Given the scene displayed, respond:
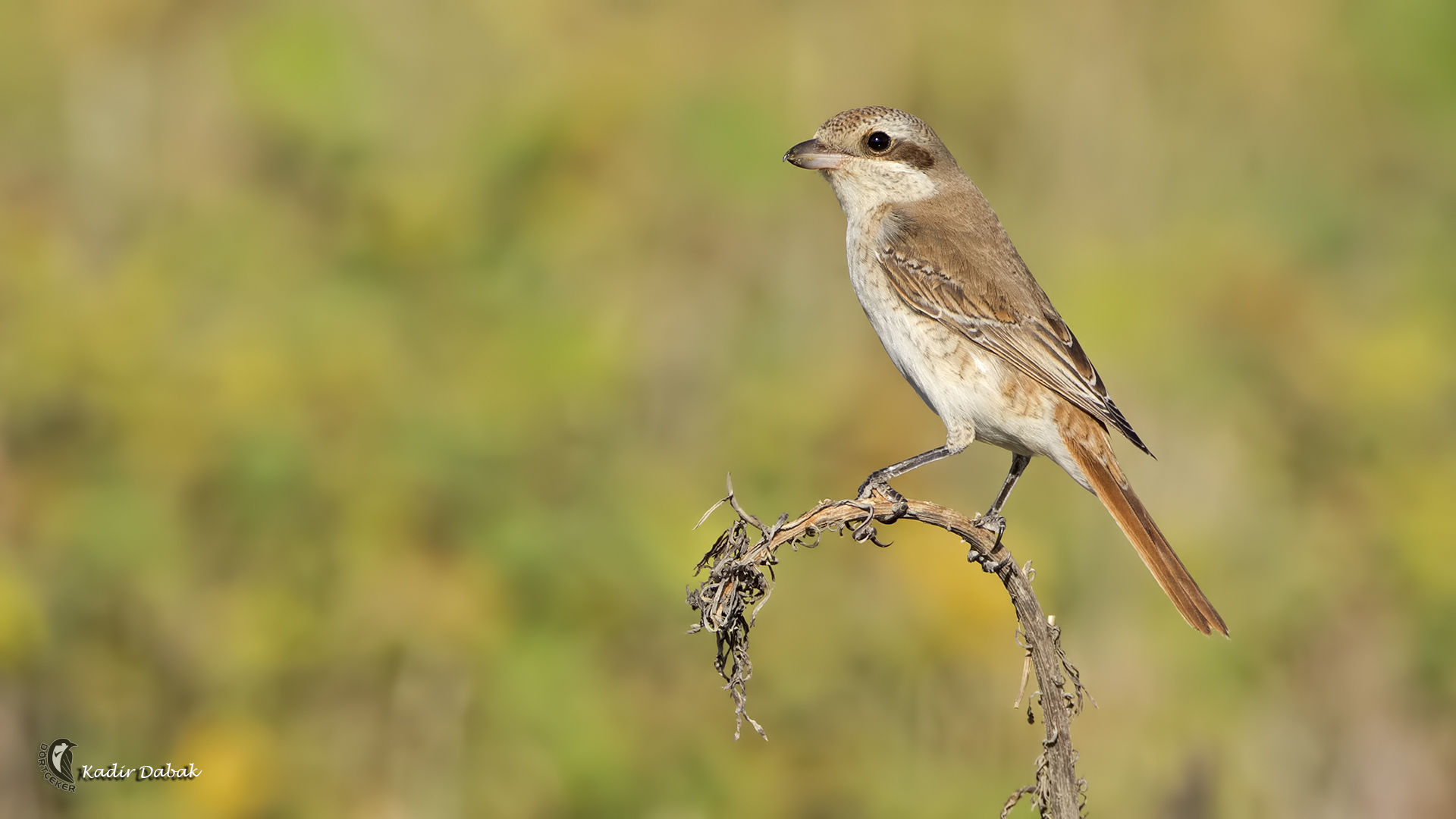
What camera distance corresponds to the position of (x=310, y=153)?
6.46 m

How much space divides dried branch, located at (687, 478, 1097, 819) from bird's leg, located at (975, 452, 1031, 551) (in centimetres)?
10

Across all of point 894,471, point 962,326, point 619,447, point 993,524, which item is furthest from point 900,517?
point 619,447

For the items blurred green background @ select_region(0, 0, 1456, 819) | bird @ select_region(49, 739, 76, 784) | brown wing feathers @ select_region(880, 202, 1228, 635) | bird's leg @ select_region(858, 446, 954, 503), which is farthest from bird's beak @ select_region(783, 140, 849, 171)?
bird @ select_region(49, 739, 76, 784)

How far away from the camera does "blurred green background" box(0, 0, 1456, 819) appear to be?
483 centimetres

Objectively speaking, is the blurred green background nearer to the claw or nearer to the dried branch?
the claw

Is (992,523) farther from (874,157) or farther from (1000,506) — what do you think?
(874,157)

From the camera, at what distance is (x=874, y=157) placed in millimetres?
4879

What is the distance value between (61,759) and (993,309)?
10.2 feet

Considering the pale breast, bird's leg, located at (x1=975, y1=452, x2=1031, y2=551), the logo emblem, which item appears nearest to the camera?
bird's leg, located at (x1=975, y1=452, x2=1031, y2=551)

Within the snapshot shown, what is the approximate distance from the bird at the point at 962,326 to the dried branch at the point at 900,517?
2.88 feet

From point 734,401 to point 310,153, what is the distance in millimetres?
2068

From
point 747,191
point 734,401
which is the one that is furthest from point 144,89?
point 734,401

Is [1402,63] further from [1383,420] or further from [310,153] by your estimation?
[310,153]

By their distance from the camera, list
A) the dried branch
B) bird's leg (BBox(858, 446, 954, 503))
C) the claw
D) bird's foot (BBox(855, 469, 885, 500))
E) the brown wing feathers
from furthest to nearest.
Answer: the brown wing feathers < bird's leg (BBox(858, 446, 954, 503)) < bird's foot (BBox(855, 469, 885, 500)) < the claw < the dried branch
